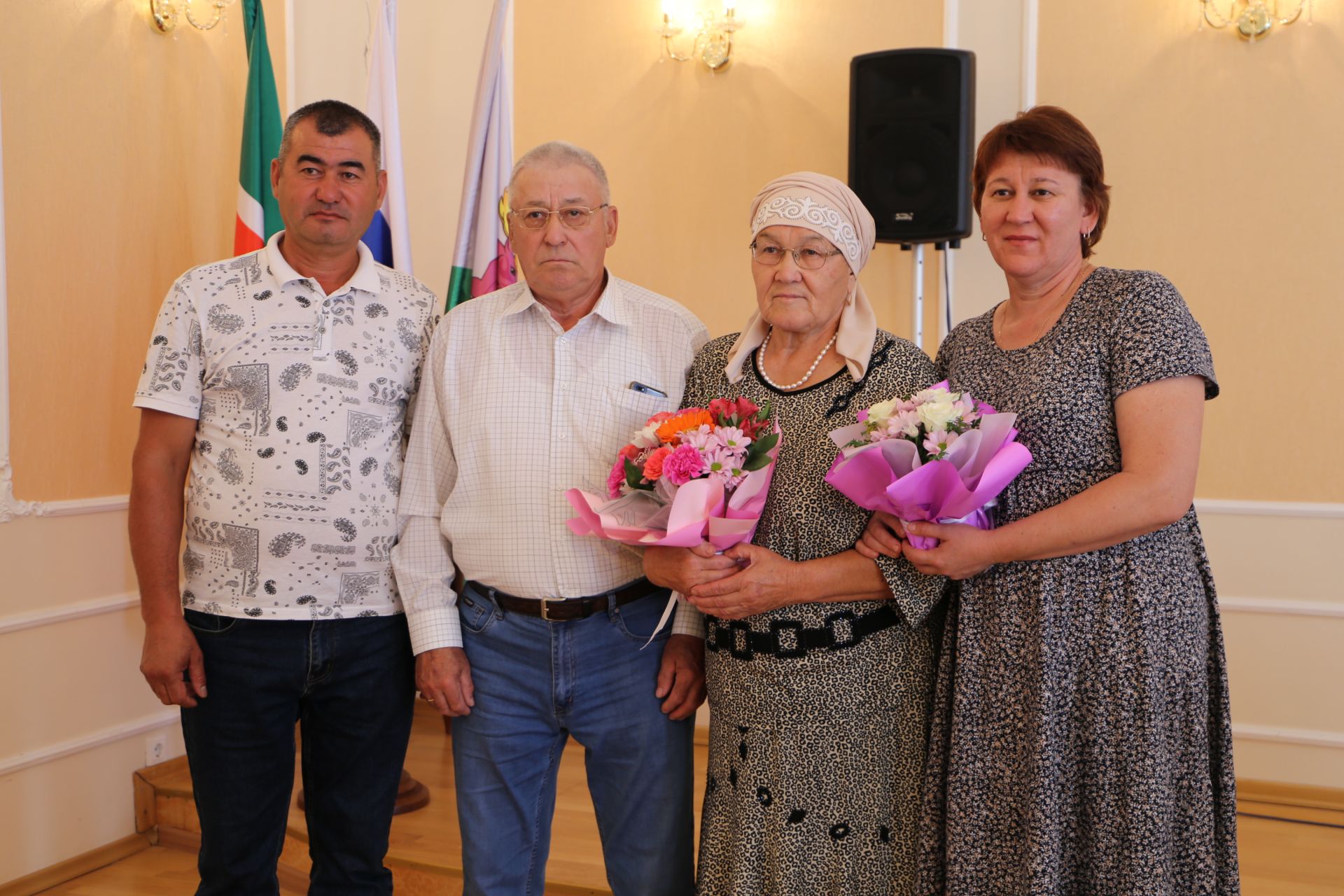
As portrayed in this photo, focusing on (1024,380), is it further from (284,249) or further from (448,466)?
(284,249)

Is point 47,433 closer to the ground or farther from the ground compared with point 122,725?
farther from the ground

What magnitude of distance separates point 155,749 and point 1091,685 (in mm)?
3185

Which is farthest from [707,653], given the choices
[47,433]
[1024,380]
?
[47,433]

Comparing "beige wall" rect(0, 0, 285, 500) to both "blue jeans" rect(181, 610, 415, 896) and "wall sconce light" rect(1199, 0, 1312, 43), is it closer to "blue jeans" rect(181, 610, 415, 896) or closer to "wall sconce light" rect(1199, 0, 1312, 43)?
"blue jeans" rect(181, 610, 415, 896)

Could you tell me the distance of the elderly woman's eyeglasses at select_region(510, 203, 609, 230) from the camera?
2.05m

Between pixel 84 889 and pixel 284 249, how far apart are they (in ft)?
7.35

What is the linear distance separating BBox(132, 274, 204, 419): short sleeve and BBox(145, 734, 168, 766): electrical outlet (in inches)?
77.4

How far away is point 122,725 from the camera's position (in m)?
3.55

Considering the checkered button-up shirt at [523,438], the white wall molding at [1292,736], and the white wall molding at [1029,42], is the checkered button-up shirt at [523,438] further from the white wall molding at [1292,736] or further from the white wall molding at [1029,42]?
the white wall molding at [1292,736]

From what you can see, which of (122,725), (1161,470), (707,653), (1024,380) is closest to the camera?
(1161,470)

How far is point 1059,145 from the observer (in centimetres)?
183

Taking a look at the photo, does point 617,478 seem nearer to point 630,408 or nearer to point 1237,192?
point 630,408

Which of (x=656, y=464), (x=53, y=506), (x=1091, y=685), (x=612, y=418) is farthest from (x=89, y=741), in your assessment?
(x=1091, y=685)

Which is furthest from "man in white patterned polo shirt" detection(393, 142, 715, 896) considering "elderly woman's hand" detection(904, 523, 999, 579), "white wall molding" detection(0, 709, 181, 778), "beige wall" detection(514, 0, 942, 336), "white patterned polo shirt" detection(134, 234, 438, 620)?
"beige wall" detection(514, 0, 942, 336)
